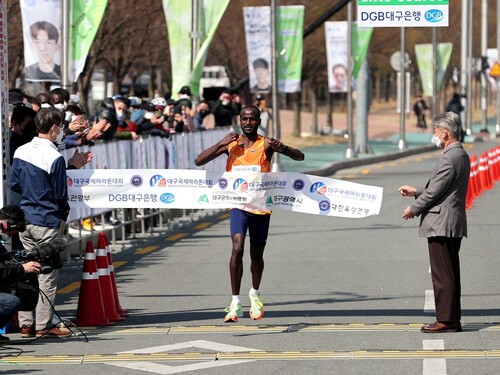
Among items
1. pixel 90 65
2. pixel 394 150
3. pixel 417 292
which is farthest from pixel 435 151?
pixel 417 292

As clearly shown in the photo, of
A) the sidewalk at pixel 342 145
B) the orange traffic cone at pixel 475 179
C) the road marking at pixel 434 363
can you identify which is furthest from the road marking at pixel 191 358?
the sidewalk at pixel 342 145

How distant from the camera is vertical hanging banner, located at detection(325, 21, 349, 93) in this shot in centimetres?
3853

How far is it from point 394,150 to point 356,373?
1389 inches

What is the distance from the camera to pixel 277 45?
105 ft

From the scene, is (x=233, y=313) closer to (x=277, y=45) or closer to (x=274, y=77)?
(x=274, y=77)

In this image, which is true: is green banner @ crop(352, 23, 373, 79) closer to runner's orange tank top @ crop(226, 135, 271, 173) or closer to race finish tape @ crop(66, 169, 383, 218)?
race finish tape @ crop(66, 169, 383, 218)

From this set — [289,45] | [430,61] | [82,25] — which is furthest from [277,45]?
[430,61]

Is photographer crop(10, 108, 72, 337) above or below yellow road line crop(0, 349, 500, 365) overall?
above

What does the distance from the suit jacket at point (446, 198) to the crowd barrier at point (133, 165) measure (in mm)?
5620

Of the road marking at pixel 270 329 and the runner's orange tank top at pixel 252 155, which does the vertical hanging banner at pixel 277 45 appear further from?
the road marking at pixel 270 329

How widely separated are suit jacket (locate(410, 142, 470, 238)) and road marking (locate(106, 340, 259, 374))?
1.80 m

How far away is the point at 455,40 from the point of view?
74.6 metres

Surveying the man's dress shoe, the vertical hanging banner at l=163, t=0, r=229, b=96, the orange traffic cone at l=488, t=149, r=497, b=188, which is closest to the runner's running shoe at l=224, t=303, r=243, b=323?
the man's dress shoe

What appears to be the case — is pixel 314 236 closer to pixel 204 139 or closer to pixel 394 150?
pixel 204 139
